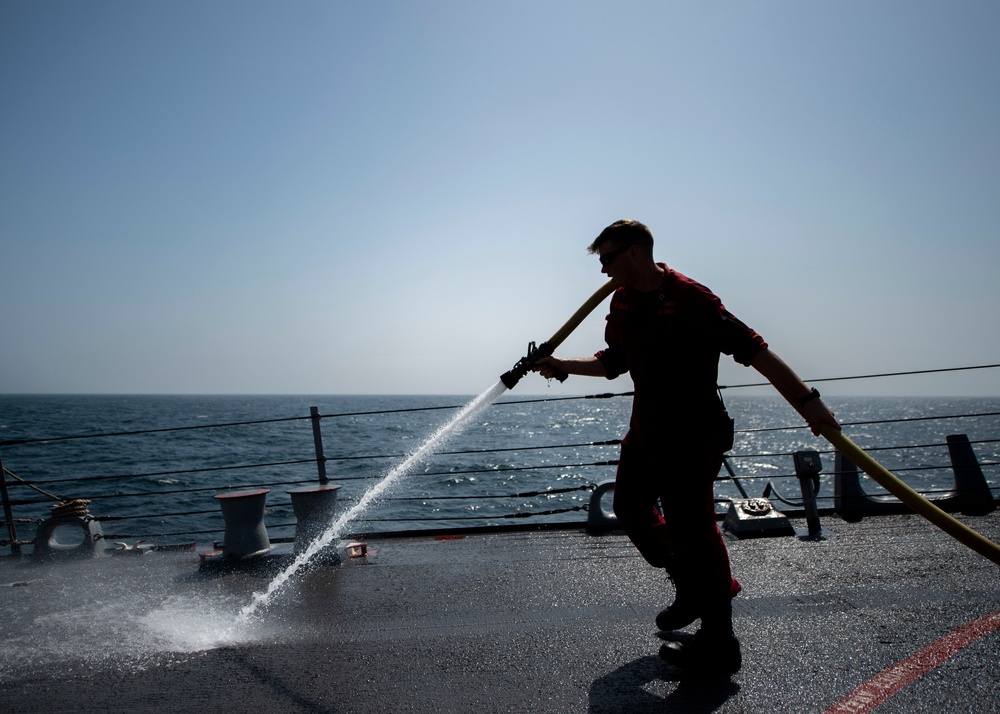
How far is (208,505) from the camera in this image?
19.5m

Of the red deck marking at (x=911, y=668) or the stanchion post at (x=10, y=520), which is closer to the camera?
the red deck marking at (x=911, y=668)

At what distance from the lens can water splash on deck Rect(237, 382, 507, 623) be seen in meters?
3.81

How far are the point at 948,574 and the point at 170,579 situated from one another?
5.16 meters

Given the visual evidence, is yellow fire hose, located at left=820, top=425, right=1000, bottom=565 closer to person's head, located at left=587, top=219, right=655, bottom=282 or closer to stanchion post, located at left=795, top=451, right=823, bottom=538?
person's head, located at left=587, top=219, right=655, bottom=282

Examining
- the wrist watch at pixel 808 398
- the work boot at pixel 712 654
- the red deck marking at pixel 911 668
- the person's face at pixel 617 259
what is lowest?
the red deck marking at pixel 911 668

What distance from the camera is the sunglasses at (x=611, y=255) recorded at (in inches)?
116

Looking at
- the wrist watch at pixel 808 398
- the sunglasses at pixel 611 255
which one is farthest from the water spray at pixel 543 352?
the wrist watch at pixel 808 398

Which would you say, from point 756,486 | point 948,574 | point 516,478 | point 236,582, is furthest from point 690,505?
point 756,486

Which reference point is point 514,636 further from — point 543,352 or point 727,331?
point 727,331

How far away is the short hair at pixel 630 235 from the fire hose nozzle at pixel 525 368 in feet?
2.52

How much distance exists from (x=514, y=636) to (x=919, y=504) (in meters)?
1.93

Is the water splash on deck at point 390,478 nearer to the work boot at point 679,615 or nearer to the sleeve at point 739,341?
the sleeve at point 739,341

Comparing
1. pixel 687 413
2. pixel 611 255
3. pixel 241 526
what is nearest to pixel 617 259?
pixel 611 255

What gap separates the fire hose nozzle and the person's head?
0.69 m
